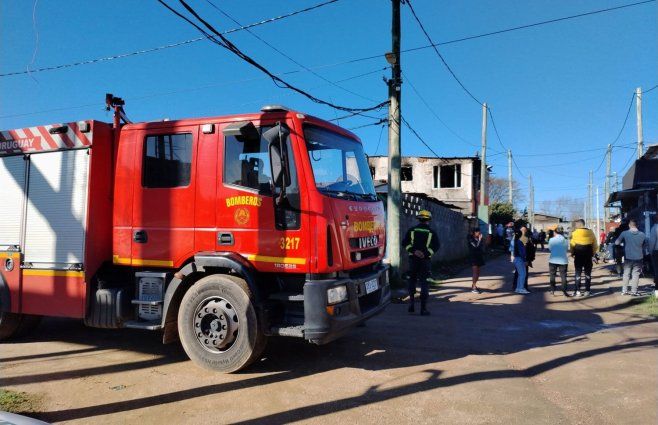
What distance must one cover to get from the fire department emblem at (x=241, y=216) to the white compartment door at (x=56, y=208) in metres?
1.97

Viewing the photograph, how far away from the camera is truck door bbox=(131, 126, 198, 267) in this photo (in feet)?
16.6

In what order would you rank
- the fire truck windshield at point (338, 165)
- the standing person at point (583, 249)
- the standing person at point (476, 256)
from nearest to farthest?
the fire truck windshield at point (338, 165) < the standing person at point (583, 249) < the standing person at point (476, 256)

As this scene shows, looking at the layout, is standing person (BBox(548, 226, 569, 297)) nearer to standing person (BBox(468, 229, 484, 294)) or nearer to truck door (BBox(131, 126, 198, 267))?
standing person (BBox(468, 229, 484, 294))

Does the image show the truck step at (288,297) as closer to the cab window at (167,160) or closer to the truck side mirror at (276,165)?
the truck side mirror at (276,165)

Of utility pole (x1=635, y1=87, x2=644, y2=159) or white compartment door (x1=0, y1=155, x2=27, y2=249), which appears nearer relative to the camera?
white compartment door (x1=0, y1=155, x2=27, y2=249)

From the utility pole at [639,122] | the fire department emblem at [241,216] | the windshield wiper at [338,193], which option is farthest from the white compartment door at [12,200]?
the utility pole at [639,122]

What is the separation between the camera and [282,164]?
4477 mm

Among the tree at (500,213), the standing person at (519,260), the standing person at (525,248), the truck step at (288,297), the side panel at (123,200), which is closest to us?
the truck step at (288,297)

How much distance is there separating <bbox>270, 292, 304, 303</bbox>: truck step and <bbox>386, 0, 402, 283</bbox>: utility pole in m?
6.57

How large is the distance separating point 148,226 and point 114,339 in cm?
216

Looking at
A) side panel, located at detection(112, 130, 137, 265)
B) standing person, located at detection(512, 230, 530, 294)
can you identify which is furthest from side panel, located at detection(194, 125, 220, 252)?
standing person, located at detection(512, 230, 530, 294)

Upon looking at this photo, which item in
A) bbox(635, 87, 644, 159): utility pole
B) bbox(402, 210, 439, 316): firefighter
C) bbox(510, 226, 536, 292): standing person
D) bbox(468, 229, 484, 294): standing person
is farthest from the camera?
bbox(635, 87, 644, 159): utility pole

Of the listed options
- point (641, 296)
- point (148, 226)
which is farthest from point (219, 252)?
point (641, 296)

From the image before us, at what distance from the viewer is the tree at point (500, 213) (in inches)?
1534
